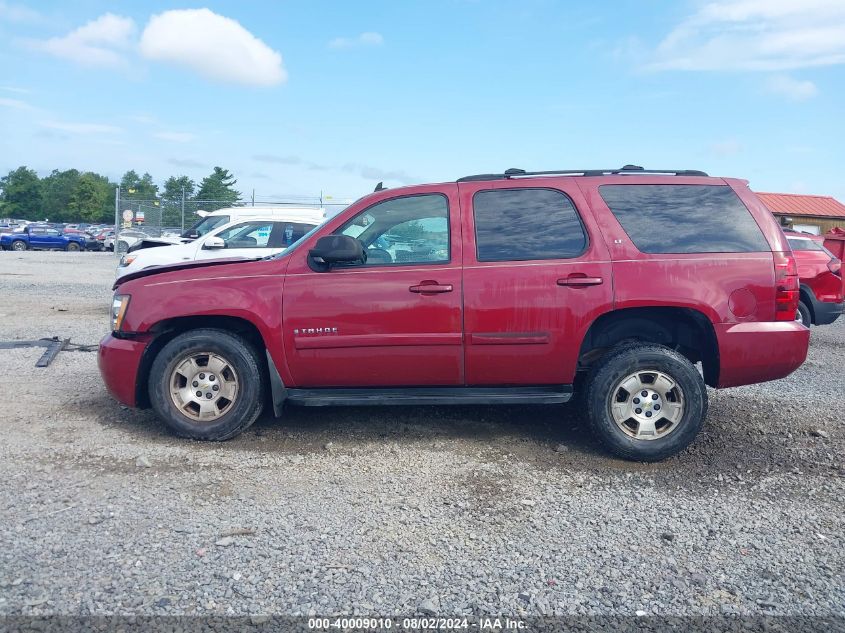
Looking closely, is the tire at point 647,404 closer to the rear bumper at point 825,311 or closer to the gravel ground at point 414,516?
the gravel ground at point 414,516

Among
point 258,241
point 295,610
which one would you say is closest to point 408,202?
point 295,610

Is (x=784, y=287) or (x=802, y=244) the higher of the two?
(x=802, y=244)

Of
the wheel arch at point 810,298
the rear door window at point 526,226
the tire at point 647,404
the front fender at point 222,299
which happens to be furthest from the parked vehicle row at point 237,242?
the wheel arch at point 810,298

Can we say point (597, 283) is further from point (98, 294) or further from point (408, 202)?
point (98, 294)

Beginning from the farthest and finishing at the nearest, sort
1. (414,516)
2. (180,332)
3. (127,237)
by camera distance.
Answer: (127,237), (180,332), (414,516)

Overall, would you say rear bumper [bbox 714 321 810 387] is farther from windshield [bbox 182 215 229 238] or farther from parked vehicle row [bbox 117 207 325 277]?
windshield [bbox 182 215 229 238]

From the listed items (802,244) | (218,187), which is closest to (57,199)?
(218,187)

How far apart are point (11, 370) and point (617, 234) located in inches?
226

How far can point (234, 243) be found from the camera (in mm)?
10844

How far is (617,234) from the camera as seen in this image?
472 cm

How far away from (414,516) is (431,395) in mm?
1144

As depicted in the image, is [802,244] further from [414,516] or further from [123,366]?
[123,366]

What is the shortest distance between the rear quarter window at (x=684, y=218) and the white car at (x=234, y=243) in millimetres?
6330

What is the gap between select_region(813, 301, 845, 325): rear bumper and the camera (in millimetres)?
10727
